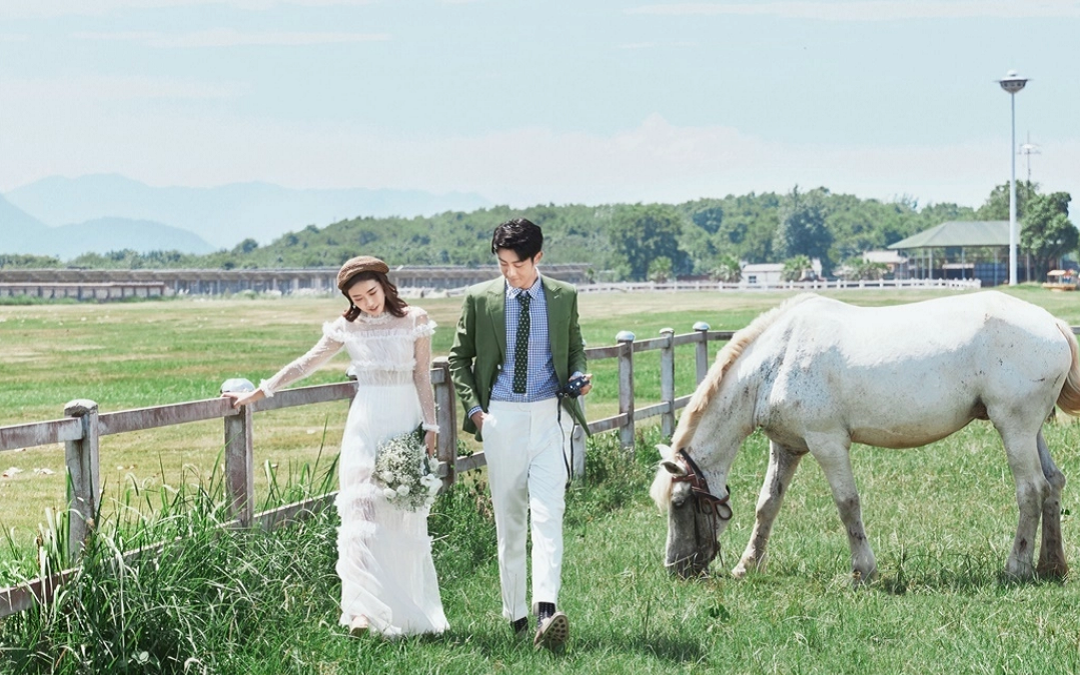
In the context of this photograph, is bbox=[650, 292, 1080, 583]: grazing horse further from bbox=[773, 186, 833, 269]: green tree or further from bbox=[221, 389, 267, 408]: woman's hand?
bbox=[773, 186, 833, 269]: green tree

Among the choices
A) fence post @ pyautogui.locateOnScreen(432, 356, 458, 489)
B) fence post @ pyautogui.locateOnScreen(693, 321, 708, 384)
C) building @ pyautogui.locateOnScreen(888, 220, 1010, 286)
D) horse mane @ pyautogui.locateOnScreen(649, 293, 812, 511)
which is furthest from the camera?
building @ pyautogui.locateOnScreen(888, 220, 1010, 286)

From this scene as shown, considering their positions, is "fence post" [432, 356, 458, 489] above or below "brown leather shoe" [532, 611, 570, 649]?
above

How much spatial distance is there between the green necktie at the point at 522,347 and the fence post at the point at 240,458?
1261 mm

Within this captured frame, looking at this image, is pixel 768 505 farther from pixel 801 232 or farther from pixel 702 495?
pixel 801 232

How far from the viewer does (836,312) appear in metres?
7.18

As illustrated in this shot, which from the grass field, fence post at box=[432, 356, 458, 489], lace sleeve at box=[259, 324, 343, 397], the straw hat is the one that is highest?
the straw hat

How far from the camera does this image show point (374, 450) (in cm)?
555

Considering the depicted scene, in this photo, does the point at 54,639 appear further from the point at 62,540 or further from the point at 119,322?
the point at 119,322

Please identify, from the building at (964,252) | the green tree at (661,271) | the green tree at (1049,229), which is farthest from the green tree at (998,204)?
the green tree at (661,271)

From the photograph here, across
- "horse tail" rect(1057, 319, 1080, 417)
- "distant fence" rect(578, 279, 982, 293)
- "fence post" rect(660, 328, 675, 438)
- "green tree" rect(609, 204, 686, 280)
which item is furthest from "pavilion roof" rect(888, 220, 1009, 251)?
"horse tail" rect(1057, 319, 1080, 417)

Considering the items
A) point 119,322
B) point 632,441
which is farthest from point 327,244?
point 632,441

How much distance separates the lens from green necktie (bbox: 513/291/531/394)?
18.1 ft

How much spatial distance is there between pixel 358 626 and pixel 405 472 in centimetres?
67

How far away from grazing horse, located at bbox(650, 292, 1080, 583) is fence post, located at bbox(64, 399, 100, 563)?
3.23 m
